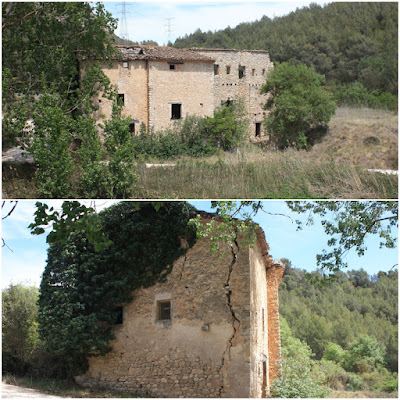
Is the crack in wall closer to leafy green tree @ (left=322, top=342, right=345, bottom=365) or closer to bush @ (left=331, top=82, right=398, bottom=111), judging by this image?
leafy green tree @ (left=322, top=342, right=345, bottom=365)

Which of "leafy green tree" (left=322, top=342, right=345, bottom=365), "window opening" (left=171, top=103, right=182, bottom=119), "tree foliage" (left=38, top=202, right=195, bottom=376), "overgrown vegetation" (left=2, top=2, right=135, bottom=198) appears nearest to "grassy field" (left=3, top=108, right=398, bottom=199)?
"overgrown vegetation" (left=2, top=2, right=135, bottom=198)

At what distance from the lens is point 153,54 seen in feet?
76.4

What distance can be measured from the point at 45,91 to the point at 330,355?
24.8m

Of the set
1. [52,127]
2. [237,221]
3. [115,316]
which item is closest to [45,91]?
[52,127]

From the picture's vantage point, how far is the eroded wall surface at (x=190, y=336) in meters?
8.78

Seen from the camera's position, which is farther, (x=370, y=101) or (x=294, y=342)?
(x=370, y=101)

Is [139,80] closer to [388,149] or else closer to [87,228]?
[388,149]

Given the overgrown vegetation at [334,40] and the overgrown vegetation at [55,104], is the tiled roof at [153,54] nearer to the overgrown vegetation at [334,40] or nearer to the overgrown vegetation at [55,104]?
the overgrown vegetation at [55,104]

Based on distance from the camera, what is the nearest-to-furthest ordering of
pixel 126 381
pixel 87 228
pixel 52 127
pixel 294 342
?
pixel 87 228 < pixel 126 381 < pixel 52 127 < pixel 294 342

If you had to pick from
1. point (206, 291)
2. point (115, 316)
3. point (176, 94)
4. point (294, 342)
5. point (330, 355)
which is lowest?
point (330, 355)

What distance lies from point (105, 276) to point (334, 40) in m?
44.4

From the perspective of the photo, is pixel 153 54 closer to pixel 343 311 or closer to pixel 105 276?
pixel 105 276

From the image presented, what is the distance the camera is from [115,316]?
395 inches

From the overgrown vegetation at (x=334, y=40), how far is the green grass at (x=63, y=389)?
1306 inches
